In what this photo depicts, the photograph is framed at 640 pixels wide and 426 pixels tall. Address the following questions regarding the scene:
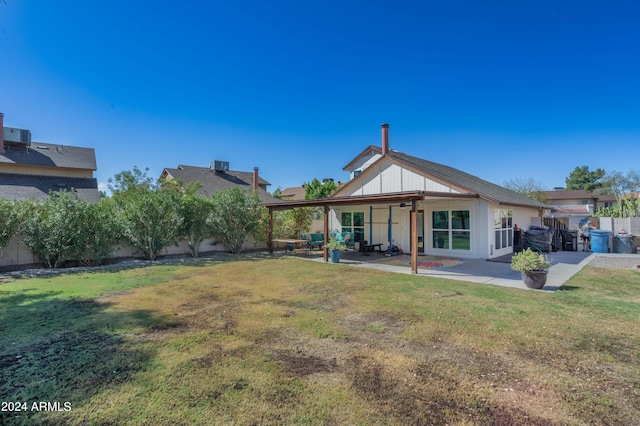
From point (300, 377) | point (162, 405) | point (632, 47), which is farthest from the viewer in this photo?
point (632, 47)

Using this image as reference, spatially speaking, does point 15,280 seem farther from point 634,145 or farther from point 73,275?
point 634,145

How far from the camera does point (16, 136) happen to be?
2136 cm

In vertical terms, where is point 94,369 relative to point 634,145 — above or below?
below

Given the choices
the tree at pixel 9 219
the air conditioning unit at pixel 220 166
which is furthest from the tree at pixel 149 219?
the air conditioning unit at pixel 220 166

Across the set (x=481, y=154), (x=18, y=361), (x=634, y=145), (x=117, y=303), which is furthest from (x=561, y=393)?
(x=634, y=145)

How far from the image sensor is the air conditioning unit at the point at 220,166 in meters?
30.9

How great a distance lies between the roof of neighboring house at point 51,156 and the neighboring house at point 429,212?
734 inches

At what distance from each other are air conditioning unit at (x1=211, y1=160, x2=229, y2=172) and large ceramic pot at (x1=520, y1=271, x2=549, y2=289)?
29.0m

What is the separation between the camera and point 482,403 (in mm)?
2758

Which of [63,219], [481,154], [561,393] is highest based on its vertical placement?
[481,154]

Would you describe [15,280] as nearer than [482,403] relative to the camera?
No

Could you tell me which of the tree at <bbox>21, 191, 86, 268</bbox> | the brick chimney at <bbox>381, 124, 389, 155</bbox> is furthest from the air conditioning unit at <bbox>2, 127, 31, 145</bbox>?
the brick chimney at <bbox>381, 124, 389, 155</bbox>

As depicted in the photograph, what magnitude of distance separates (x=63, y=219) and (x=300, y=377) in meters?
11.3

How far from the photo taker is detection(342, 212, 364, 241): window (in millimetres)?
16781
